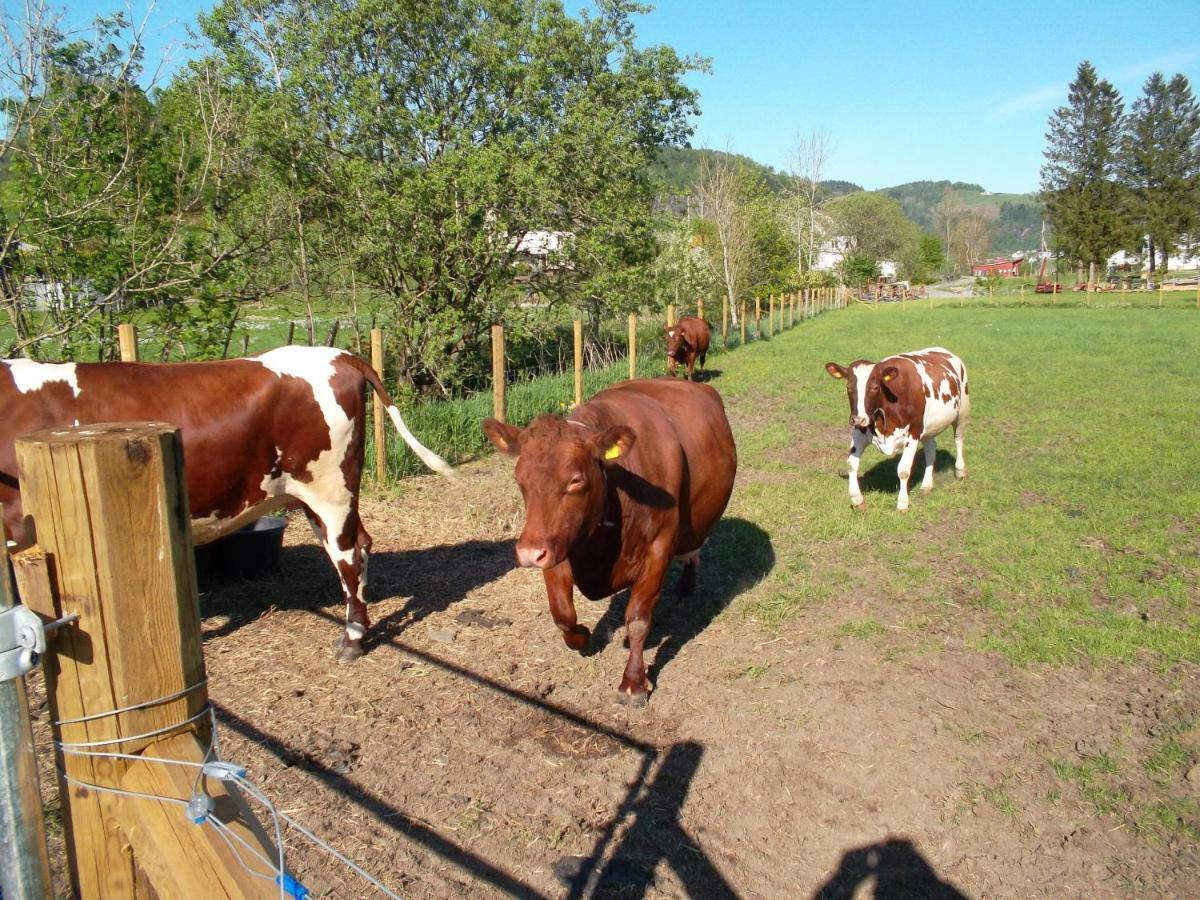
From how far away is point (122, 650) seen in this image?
1435 millimetres

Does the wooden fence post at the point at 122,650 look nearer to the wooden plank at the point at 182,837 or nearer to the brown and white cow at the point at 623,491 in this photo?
the wooden plank at the point at 182,837

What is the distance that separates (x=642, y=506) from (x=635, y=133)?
1315 centimetres

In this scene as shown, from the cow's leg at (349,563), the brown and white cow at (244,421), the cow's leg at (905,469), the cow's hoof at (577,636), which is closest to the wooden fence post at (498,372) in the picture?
the cow's leg at (905,469)

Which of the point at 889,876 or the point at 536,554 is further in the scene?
the point at 536,554

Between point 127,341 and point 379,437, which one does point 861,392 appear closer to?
point 379,437

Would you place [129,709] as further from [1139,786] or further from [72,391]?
[1139,786]

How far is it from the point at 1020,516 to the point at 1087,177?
221 ft

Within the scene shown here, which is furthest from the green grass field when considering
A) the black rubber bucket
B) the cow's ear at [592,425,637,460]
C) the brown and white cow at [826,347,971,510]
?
the black rubber bucket

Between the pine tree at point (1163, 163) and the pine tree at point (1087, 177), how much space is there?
4.41 feet

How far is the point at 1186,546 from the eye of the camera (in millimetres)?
6457

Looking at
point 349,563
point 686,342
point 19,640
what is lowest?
point 349,563

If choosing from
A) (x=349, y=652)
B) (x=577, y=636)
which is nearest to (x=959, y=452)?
(x=577, y=636)

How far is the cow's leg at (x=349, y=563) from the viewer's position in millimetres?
4930

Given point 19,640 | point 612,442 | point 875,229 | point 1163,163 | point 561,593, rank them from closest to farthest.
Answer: point 19,640 < point 612,442 < point 561,593 < point 1163,163 < point 875,229
